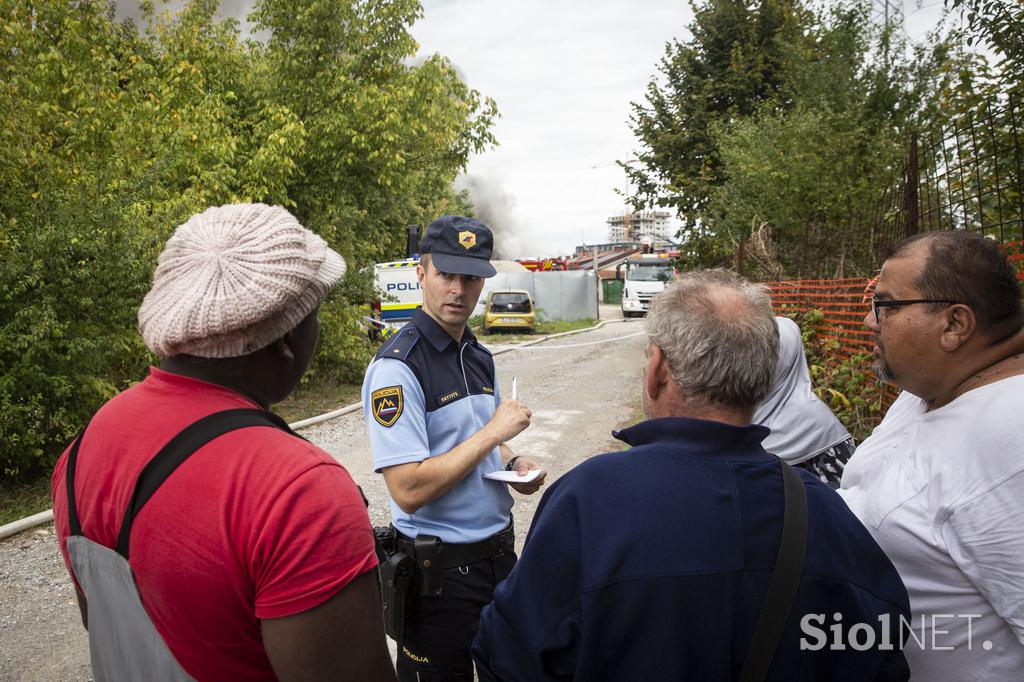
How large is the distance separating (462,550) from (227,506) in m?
1.25

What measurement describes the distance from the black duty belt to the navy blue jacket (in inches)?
33.1

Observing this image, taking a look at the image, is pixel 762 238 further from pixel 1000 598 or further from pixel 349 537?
pixel 349 537

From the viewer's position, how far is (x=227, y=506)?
112 cm

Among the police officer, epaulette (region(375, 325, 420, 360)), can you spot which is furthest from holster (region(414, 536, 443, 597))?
epaulette (region(375, 325, 420, 360))

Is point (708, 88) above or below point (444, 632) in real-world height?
above

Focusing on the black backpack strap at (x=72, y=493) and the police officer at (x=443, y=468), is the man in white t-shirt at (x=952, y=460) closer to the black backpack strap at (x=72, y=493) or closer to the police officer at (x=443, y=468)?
the police officer at (x=443, y=468)

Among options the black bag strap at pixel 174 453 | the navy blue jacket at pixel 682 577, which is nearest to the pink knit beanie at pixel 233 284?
the black bag strap at pixel 174 453

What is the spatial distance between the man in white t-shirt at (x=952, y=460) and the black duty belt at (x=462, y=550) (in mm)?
1106

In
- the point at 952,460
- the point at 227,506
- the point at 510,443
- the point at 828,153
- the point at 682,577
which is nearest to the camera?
the point at 227,506

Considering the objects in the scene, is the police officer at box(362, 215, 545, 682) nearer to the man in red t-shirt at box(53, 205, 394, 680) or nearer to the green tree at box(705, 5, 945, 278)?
the man in red t-shirt at box(53, 205, 394, 680)

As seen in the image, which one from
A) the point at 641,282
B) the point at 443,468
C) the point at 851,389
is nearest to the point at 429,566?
the point at 443,468

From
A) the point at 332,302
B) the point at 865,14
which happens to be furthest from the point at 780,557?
the point at 865,14

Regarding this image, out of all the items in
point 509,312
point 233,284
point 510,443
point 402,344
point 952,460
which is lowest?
point 510,443

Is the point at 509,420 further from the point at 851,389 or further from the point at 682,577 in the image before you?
the point at 851,389
